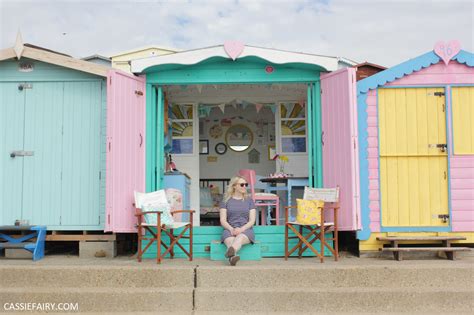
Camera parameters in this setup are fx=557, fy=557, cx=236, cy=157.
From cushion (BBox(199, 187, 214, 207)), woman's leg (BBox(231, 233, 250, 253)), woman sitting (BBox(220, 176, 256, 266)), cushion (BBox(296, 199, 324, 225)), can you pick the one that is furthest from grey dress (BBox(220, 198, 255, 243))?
cushion (BBox(199, 187, 214, 207))

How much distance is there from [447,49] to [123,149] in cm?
404

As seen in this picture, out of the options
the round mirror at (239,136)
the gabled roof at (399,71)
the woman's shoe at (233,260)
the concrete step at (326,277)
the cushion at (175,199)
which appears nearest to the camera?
the concrete step at (326,277)

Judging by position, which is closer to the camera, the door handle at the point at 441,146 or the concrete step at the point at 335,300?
the concrete step at the point at 335,300

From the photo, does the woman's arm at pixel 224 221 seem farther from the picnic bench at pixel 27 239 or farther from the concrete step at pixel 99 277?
the picnic bench at pixel 27 239

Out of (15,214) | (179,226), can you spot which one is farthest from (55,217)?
(179,226)

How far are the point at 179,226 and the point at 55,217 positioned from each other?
65.3 inches

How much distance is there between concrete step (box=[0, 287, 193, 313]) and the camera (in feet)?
16.7

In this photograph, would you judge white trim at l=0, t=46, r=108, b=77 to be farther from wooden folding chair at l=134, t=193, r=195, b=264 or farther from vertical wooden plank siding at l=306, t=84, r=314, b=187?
vertical wooden plank siding at l=306, t=84, r=314, b=187

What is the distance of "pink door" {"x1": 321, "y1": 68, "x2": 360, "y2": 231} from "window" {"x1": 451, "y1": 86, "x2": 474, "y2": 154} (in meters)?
1.24

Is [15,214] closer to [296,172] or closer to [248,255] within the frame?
[248,255]

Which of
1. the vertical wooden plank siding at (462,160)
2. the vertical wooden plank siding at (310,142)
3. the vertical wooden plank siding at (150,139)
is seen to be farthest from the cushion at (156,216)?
the vertical wooden plank siding at (462,160)

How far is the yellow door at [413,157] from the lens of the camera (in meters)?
6.60

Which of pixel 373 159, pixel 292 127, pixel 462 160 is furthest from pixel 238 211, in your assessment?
pixel 292 127

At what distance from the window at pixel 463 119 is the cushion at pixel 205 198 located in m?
4.83
